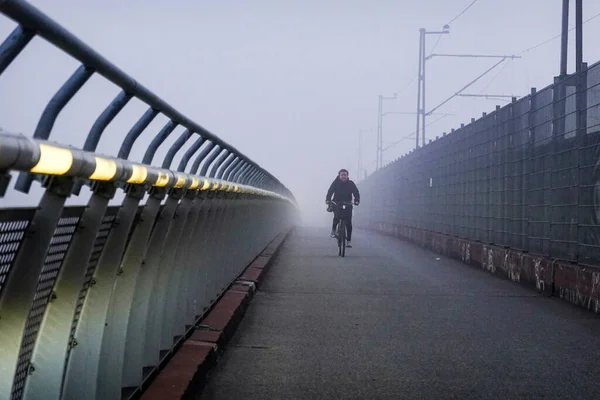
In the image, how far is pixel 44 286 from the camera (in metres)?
3.45

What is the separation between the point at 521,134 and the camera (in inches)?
578

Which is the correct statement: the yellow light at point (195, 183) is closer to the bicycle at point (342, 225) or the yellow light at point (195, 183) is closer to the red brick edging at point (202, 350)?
the red brick edging at point (202, 350)

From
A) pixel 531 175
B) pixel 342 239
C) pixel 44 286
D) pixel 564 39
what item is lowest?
pixel 342 239

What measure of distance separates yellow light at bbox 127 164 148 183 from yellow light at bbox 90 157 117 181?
352mm

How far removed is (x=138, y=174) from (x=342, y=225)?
15540 millimetres

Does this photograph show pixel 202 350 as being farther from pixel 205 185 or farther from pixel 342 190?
pixel 342 190

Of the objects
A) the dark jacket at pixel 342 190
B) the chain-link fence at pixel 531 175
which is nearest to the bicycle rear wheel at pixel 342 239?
the dark jacket at pixel 342 190

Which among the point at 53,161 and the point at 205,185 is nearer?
the point at 53,161

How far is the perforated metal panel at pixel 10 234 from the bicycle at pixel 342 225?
1639 cm

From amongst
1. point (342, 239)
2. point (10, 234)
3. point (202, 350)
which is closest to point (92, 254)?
point (10, 234)

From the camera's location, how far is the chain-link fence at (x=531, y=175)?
11.1 m

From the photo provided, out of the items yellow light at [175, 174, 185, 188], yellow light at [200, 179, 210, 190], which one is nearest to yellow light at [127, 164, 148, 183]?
yellow light at [175, 174, 185, 188]

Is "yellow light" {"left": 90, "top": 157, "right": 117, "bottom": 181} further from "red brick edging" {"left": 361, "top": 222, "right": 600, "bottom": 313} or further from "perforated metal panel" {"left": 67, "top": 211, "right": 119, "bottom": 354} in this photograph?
"red brick edging" {"left": 361, "top": 222, "right": 600, "bottom": 313}

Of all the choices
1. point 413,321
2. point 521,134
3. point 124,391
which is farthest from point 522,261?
point 124,391
